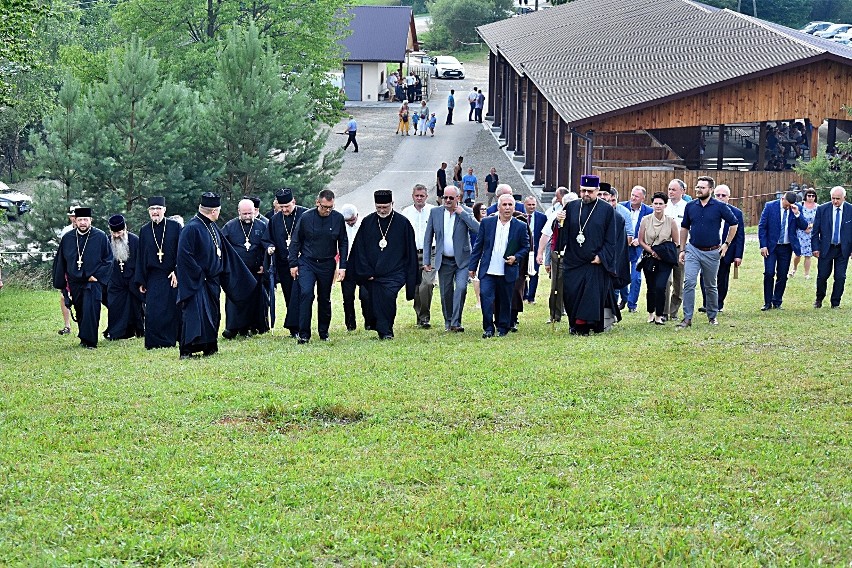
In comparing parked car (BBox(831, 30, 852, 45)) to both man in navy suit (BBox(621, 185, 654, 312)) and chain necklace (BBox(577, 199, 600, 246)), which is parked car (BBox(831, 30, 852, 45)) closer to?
man in navy suit (BBox(621, 185, 654, 312))

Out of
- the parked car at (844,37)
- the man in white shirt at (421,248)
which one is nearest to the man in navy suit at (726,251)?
the man in white shirt at (421,248)

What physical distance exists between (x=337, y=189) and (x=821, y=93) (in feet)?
60.5

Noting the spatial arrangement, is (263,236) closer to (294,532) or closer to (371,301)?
(371,301)

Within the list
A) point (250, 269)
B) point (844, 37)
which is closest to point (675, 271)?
point (250, 269)

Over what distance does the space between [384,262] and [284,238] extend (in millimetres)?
1618

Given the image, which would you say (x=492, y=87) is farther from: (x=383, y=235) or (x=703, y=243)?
(x=703, y=243)

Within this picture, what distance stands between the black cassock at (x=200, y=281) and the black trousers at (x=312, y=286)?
117cm

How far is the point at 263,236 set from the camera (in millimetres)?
15375

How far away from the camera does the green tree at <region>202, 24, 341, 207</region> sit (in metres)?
29.5

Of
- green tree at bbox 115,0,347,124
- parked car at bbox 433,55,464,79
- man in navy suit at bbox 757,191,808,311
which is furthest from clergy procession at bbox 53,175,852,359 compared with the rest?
parked car at bbox 433,55,464,79

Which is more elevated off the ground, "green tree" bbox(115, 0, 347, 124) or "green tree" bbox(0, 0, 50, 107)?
"green tree" bbox(115, 0, 347, 124)

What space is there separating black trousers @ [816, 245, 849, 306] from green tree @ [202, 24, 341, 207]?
15.9 m

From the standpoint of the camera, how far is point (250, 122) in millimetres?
29344

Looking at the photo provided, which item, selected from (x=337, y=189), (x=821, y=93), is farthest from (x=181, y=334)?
(x=337, y=189)
